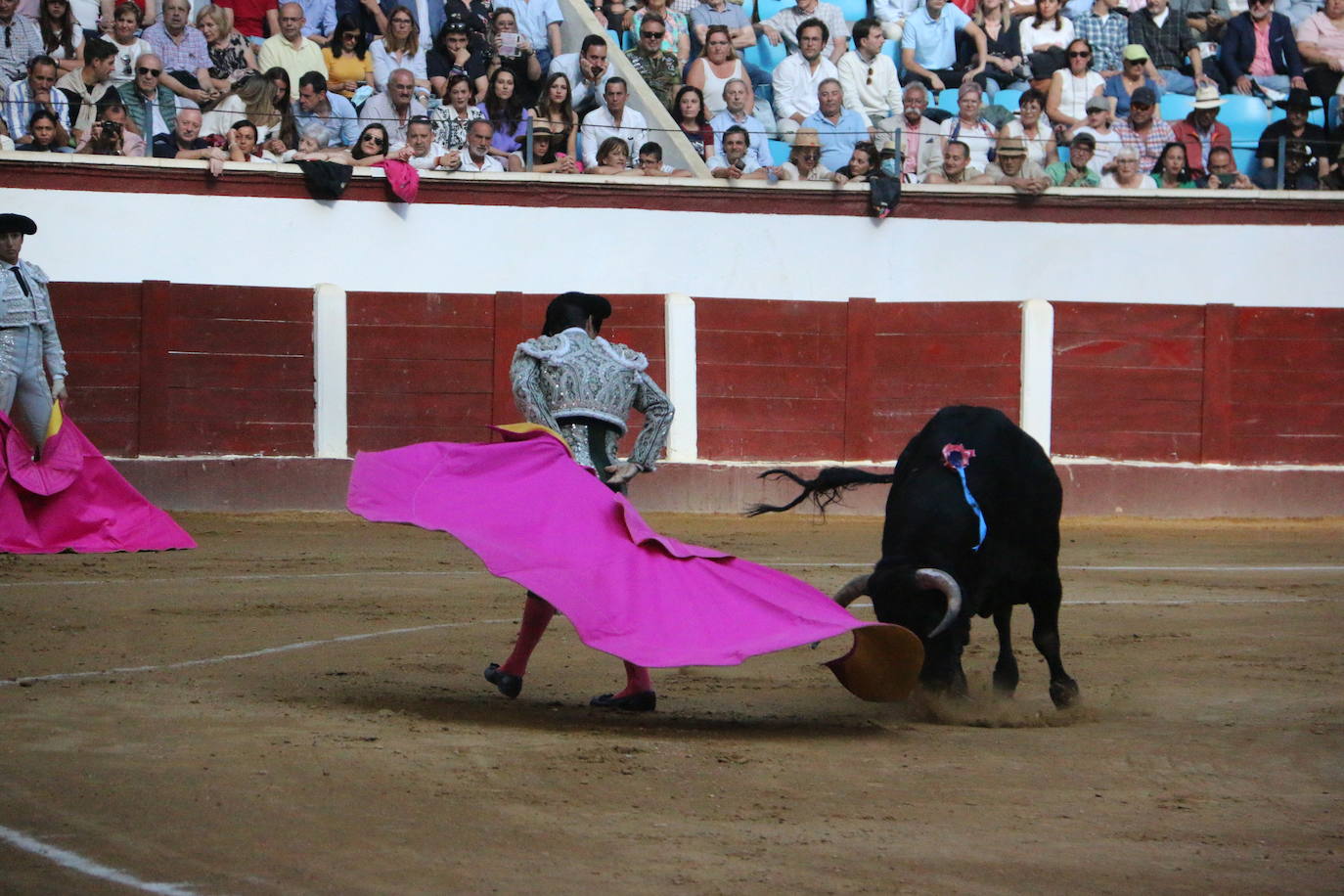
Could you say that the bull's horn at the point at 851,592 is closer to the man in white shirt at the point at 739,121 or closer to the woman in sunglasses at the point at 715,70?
the man in white shirt at the point at 739,121

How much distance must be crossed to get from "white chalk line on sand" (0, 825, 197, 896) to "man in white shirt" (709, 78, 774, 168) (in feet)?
26.8

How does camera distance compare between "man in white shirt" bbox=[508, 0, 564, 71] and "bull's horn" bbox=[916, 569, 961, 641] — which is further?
"man in white shirt" bbox=[508, 0, 564, 71]

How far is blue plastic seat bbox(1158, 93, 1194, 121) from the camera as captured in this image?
38.8 feet

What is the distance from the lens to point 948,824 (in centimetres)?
323

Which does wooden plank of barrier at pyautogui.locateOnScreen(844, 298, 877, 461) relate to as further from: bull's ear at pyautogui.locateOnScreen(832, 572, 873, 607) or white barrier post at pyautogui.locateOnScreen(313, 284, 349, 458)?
bull's ear at pyautogui.locateOnScreen(832, 572, 873, 607)

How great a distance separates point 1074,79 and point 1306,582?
458 centimetres

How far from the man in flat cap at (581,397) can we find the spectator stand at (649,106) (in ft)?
19.5

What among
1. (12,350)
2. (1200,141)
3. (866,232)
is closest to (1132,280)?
(1200,141)

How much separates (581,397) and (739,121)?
6.59 m

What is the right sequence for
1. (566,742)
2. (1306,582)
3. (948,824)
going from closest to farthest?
(948,824) → (566,742) → (1306,582)

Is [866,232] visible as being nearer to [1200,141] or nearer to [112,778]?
[1200,141]

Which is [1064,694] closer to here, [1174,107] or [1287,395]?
[1287,395]

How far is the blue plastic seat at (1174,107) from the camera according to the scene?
11828mm

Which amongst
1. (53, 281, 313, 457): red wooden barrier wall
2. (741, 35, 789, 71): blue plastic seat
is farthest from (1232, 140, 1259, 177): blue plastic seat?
(53, 281, 313, 457): red wooden barrier wall
